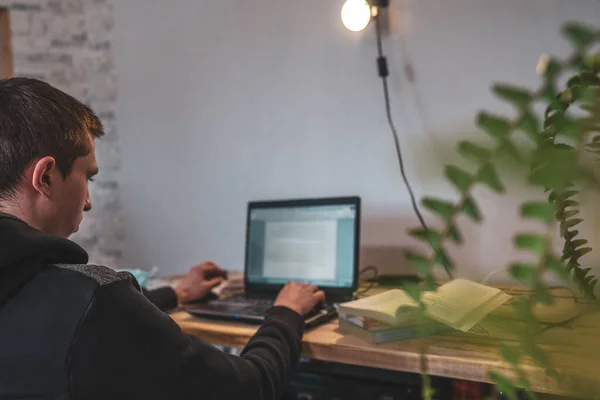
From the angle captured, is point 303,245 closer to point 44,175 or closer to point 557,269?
point 44,175

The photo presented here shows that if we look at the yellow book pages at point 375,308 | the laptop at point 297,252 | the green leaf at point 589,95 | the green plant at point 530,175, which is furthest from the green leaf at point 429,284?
the laptop at point 297,252

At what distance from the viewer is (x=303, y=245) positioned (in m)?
1.52

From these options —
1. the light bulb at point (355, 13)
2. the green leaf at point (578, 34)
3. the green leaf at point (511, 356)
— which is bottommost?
the green leaf at point (511, 356)

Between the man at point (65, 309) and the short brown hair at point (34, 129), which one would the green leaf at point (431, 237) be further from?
the short brown hair at point (34, 129)

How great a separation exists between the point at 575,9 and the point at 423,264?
1.47 m


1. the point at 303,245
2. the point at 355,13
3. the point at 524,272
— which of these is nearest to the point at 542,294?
the point at 524,272

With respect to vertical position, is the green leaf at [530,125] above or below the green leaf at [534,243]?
above

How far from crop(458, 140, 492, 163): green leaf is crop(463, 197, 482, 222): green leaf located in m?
0.02

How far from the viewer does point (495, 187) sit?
0.78 ft

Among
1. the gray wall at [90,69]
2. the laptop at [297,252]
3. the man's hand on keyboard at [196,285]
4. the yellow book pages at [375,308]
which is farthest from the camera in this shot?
the gray wall at [90,69]

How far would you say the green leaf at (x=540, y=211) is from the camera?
0.74 feet

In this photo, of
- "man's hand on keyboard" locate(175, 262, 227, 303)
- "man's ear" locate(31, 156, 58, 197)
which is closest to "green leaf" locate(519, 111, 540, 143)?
"man's ear" locate(31, 156, 58, 197)

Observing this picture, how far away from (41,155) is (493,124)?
2.69 feet

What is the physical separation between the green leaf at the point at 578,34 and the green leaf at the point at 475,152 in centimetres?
6
